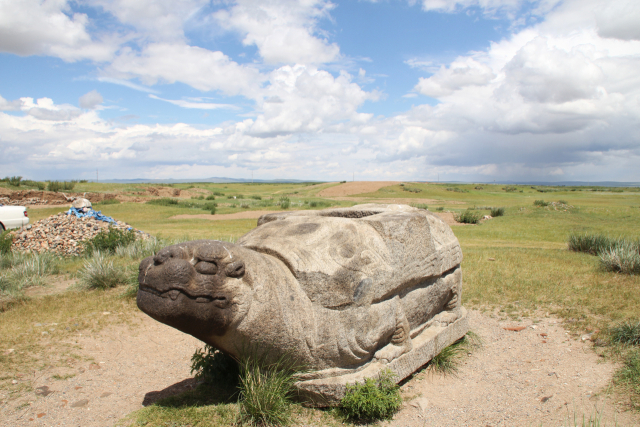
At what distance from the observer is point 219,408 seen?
3.99 m

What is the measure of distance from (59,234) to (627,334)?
44.7 feet

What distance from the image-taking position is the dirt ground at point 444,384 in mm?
4090

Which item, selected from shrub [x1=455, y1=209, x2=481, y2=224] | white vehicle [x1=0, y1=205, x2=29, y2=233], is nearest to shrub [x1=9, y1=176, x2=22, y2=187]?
white vehicle [x1=0, y1=205, x2=29, y2=233]

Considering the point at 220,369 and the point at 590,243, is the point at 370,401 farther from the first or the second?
the point at 590,243

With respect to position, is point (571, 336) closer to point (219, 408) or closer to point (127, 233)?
point (219, 408)

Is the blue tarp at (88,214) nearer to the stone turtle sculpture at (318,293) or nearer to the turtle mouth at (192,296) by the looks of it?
the stone turtle sculpture at (318,293)

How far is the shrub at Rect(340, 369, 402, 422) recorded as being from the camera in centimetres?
377

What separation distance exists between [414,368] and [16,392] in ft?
14.7

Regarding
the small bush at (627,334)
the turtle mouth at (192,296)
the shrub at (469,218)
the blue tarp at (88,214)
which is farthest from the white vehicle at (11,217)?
the shrub at (469,218)

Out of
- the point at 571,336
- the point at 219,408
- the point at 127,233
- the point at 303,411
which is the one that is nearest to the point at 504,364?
the point at 571,336

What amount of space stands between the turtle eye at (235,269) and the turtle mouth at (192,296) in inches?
7.7

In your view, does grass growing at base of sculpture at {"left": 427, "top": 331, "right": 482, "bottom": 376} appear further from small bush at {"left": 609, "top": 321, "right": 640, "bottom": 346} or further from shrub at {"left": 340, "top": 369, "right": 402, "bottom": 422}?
small bush at {"left": 609, "top": 321, "right": 640, "bottom": 346}

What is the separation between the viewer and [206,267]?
3.27m

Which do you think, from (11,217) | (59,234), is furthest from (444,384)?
Answer: (11,217)
